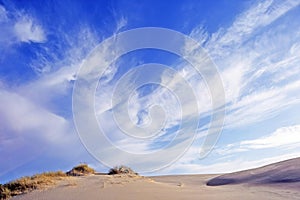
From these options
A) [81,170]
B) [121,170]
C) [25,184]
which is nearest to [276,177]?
[121,170]

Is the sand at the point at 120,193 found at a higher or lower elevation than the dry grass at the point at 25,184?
lower

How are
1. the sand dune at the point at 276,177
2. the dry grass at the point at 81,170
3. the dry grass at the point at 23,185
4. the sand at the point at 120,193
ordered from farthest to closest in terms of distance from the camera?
the dry grass at the point at 81,170 → the sand dune at the point at 276,177 → the dry grass at the point at 23,185 → the sand at the point at 120,193

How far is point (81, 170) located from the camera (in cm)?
1756

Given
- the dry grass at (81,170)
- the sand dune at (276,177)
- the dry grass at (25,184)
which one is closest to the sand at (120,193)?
the dry grass at (25,184)

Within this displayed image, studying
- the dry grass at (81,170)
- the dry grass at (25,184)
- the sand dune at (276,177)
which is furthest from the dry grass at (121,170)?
the sand dune at (276,177)

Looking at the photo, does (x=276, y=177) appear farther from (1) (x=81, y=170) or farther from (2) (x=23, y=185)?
(2) (x=23, y=185)

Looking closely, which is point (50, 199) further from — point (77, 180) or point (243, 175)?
point (243, 175)

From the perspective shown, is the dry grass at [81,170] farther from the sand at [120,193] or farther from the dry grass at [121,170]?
the sand at [120,193]

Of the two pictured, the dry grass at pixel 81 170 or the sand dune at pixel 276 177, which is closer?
the sand dune at pixel 276 177

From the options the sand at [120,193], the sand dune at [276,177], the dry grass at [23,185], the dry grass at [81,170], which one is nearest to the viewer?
the sand at [120,193]

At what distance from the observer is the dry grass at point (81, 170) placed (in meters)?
17.0

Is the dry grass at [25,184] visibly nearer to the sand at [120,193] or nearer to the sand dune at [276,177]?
the sand at [120,193]

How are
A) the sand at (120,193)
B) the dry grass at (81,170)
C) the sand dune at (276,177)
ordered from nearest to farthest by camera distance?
the sand at (120,193) → the sand dune at (276,177) → the dry grass at (81,170)

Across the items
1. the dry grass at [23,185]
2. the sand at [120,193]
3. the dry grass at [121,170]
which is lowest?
the sand at [120,193]
